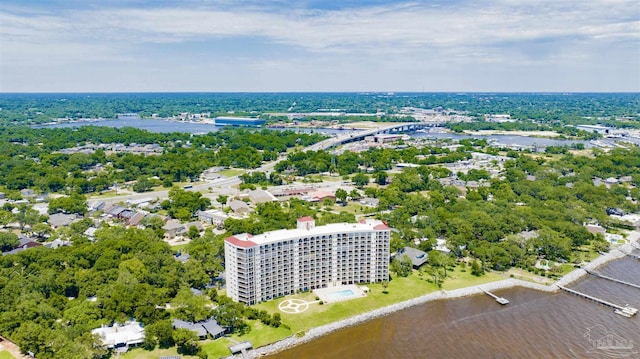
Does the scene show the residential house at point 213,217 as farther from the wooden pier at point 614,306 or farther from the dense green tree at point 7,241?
the wooden pier at point 614,306

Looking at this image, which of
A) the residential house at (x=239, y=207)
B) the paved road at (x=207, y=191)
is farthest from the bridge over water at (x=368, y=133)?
the residential house at (x=239, y=207)

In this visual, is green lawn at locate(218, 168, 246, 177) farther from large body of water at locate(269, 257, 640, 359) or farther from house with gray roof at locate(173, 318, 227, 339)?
large body of water at locate(269, 257, 640, 359)

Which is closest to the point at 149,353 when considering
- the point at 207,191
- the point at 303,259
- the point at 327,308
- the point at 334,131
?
the point at 327,308

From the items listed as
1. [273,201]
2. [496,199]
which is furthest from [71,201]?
[496,199]

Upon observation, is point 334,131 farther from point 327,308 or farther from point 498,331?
point 498,331

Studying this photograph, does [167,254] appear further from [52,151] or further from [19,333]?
[52,151]
